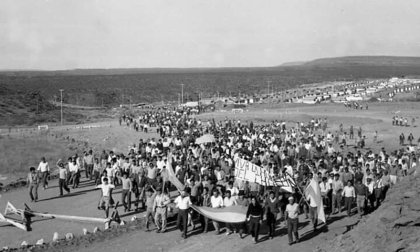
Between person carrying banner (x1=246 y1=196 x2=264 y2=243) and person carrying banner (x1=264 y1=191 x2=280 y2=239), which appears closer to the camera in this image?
person carrying banner (x1=246 y1=196 x2=264 y2=243)

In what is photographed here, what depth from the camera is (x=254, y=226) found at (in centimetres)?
1309

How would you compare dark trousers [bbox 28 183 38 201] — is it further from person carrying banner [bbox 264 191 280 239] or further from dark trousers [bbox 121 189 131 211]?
person carrying banner [bbox 264 191 280 239]

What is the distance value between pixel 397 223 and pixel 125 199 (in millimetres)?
10970

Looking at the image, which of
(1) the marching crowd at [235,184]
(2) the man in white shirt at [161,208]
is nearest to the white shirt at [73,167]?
(1) the marching crowd at [235,184]

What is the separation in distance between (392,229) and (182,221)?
642 cm

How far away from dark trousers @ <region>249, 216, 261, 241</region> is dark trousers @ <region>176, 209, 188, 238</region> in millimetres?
1926

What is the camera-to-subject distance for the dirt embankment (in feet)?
31.3

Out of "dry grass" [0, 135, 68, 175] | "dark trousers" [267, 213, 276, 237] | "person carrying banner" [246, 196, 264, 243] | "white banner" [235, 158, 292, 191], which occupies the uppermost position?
"white banner" [235, 158, 292, 191]

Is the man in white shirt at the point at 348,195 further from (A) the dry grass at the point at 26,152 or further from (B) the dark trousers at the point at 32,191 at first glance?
(A) the dry grass at the point at 26,152

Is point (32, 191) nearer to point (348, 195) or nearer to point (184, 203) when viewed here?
point (184, 203)

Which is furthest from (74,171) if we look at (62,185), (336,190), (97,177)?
(336,190)

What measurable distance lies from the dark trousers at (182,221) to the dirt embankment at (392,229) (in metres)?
4.17

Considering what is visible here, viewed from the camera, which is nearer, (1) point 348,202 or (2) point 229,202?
(2) point 229,202

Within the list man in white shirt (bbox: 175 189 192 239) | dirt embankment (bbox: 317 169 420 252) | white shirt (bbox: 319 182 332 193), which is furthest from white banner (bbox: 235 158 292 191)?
dirt embankment (bbox: 317 169 420 252)
